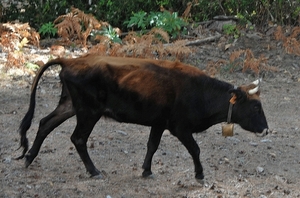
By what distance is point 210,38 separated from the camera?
47.9ft

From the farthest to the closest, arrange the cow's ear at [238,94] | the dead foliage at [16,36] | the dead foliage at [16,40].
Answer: the dead foliage at [16,36] < the dead foliage at [16,40] < the cow's ear at [238,94]

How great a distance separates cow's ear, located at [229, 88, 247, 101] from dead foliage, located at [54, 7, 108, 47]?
621cm

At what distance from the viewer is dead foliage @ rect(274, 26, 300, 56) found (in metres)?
14.2

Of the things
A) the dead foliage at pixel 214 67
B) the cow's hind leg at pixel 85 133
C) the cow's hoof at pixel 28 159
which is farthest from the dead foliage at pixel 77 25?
the cow's hind leg at pixel 85 133

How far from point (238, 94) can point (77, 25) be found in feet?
20.9

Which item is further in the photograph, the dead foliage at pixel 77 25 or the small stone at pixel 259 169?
the dead foliage at pixel 77 25

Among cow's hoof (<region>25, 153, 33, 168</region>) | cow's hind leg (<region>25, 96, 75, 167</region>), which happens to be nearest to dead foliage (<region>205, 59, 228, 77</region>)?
cow's hind leg (<region>25, 96, 75, 167</region>)

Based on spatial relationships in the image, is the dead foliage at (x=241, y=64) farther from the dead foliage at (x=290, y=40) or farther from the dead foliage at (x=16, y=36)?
the dead foliage at (x=16, y=36)

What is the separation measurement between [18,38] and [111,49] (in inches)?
74.6

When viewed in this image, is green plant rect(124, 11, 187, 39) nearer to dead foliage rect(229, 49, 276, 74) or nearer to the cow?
dead foliage rect(229, 49, 276, 74)

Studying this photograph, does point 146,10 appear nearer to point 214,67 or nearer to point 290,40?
point 214,67

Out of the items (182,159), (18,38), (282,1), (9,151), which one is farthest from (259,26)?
(9,151)

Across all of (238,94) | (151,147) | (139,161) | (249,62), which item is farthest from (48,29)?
(238,94)

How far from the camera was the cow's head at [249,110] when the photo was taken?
7.89 m
